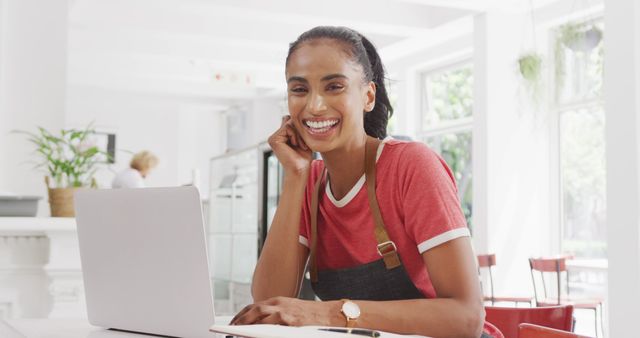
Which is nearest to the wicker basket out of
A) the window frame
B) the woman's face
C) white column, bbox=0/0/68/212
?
white column, bbox=0/0/68/212

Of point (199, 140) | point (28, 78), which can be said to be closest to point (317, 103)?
point (28, 78)

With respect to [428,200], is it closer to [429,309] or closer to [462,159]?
[429,309]

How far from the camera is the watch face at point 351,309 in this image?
1.18m

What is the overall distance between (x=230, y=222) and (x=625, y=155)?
350cm

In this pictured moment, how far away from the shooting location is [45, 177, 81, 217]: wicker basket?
302 centimetres

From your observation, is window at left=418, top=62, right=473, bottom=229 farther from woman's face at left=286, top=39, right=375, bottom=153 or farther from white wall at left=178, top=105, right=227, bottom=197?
woman's face at left=286, top=39, right=375, bottom=153

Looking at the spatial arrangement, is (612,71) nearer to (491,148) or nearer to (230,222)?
(491,148)

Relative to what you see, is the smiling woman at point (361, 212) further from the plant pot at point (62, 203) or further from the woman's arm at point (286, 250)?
the plant pot at point (62, 203)

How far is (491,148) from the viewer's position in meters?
6.71

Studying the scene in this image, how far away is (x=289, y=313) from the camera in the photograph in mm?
1133

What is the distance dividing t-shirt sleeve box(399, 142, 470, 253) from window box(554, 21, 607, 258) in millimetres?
4903

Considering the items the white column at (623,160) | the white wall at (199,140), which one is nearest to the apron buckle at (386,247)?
the white column at (623,160)

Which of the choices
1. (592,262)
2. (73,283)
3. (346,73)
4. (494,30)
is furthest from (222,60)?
(346,73)

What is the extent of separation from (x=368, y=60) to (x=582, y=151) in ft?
17.6
